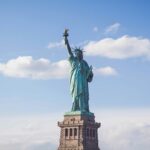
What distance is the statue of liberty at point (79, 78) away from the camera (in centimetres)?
6969

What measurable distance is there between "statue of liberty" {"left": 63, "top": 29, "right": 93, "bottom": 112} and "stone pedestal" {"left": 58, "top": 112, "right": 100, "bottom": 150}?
4.42ft

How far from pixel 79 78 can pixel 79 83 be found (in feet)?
2.77

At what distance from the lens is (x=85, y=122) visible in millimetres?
67750

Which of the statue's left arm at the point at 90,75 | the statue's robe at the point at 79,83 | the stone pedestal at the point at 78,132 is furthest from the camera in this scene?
the statue's left arm at the point at 90,75

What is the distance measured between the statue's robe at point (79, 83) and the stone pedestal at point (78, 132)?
1.46 metres

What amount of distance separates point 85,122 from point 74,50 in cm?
1154

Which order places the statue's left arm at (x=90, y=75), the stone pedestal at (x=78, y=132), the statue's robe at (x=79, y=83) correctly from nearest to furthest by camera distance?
the stone pedestal at (x=78, y=132), the statue's robe at (x=79, y=83), the statue's left arm at (x=90, y=75)

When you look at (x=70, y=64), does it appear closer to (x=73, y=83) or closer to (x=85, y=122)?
(x=73, y=83)

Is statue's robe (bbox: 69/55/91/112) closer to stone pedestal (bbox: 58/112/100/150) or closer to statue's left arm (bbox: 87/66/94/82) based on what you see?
statue's left arm (bbox: 87/66/94/82)

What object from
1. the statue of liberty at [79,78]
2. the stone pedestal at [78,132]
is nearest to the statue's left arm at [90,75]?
Answer: the statue of liberty at [79,78]

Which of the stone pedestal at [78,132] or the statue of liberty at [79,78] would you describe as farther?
the statue of liberty at [79,78]

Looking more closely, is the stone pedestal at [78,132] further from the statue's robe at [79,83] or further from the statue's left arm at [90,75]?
the statue's left arm at [90,75]

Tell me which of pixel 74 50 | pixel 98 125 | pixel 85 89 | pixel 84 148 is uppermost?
pixel 74 50

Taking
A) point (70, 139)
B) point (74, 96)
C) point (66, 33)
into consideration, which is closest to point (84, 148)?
point (70, 139)
